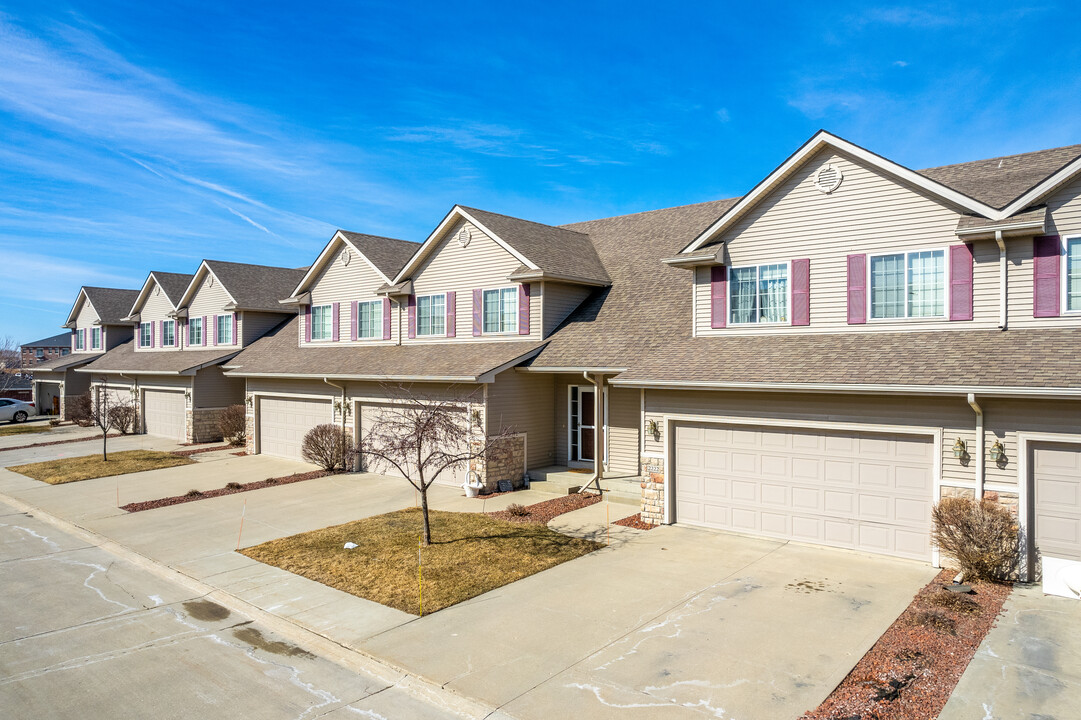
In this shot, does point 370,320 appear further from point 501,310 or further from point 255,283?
point 255,283

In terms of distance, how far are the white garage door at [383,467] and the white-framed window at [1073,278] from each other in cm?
1299

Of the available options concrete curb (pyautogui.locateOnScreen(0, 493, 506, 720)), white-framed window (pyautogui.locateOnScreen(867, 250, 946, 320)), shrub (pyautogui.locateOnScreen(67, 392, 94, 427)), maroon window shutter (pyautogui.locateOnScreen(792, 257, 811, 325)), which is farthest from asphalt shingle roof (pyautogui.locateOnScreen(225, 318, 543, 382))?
shrub (pyautogui.locateOnScreen(67, 392, 94, 427))

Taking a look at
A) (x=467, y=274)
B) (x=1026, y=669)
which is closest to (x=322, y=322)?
(x=467, y=274)

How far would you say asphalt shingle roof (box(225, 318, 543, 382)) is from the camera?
58.0 ft

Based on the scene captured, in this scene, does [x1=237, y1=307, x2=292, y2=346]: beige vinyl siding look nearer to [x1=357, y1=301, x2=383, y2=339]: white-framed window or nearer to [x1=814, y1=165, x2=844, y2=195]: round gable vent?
[x1=357, y1=301, x2=383, y2=339]: white-framed window

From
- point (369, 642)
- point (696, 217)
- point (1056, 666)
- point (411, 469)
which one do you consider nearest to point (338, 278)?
point (411, 469)

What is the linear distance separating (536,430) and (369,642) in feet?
34.8

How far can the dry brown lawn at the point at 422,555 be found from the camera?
33.1ft

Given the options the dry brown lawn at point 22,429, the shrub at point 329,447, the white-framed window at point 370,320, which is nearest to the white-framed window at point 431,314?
the white-framed window at point 370,320

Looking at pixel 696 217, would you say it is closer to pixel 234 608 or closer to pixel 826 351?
pixel 826 351

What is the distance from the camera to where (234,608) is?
954 cm

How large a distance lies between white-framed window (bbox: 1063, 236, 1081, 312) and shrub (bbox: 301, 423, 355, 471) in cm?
1818

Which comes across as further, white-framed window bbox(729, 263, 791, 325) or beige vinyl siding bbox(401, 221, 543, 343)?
beige vinyl siding bbox(401, 221, 543, 343)

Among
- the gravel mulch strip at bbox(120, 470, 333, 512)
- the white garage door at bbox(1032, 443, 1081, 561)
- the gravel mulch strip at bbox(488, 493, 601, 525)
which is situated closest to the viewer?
the white garage door at bbox(1032, 443, 1081, 561)
